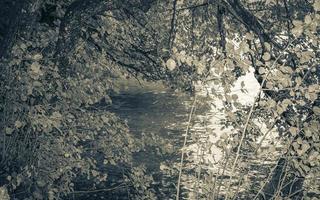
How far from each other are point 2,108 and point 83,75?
3500 mm

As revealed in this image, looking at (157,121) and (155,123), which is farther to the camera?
(157,121)

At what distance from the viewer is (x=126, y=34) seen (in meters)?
13.9

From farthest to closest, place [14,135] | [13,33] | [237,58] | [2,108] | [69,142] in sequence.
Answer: [69,142] → [14,135] → [2,108] → [13,33] → [237,58]

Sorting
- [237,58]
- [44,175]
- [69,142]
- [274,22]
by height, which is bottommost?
[44,175]

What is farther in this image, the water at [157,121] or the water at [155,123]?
the water at [157,121]

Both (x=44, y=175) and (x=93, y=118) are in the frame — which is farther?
(x=93, y=118)

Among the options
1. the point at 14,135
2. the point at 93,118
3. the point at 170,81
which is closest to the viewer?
the point at 14,135

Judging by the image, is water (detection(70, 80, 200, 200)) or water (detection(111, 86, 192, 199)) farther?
water (detection(111, 86, 192, 199))

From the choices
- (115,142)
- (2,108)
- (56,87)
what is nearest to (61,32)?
(56,87)

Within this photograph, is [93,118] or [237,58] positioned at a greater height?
[237,58]

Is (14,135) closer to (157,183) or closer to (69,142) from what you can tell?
(69,142)

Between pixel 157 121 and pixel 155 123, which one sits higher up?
pixel 157 121

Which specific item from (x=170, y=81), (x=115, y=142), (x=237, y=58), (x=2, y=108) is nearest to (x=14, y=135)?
(x=2, y=108)

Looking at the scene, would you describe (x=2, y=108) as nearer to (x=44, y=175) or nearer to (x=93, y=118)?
(x=44, y=175)
